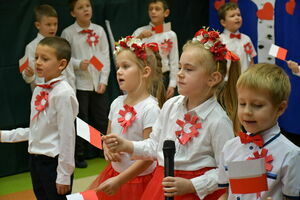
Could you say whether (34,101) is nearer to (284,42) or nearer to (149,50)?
(149,50)

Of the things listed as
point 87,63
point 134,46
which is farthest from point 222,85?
point 87,63

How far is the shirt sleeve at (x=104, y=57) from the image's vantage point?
6.25 m

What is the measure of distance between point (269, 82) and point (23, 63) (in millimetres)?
3364

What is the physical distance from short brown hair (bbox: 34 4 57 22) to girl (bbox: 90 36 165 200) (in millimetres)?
2425

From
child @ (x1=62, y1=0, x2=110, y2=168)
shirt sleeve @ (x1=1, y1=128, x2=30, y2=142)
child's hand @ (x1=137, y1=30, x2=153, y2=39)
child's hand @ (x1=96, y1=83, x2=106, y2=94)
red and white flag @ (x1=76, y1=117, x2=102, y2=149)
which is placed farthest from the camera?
child's hand @ (x1=137, y1=30, x2=153, y2=39)

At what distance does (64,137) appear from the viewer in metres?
3.56

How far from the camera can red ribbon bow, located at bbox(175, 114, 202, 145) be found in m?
2.75

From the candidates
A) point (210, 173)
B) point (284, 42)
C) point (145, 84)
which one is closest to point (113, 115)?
point (145, 84)

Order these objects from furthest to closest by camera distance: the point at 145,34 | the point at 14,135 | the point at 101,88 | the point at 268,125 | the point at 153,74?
the point at 145,34
the point at 101,88
the point at 14,135
the point at 153,74
the point at 268,125

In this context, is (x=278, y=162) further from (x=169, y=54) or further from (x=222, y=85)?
(x=169, y=54)

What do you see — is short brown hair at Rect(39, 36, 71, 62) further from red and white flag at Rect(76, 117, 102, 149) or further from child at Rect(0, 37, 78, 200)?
red and white flag at Rect(76, 117, 102, 149)

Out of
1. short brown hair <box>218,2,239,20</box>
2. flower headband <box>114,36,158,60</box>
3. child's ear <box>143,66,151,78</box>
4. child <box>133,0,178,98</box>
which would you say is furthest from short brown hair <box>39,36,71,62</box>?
short brown hair <box>218,2,239,20</box>

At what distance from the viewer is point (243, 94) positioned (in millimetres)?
2309

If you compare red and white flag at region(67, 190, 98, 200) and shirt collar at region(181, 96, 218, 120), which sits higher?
shirt collar at region(181, 96, 218, 120)
